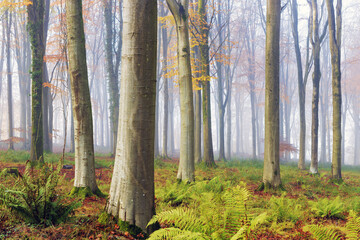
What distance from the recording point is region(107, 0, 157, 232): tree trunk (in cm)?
323

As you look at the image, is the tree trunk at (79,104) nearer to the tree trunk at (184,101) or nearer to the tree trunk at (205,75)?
the tree trunk at (184,101)

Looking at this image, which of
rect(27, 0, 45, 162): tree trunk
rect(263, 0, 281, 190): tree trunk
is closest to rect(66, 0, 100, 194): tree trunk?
rect(27, 0, 45, 162): tree trunk

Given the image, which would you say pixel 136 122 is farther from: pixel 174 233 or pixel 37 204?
pixel 37 204

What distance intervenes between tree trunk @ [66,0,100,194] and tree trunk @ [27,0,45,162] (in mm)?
3958

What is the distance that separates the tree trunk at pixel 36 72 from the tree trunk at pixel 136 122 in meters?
6.38

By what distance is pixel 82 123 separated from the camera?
5273 mm

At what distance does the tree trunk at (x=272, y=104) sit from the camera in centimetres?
737

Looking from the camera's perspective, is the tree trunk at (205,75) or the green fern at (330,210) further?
the tree trunk at (205,75)

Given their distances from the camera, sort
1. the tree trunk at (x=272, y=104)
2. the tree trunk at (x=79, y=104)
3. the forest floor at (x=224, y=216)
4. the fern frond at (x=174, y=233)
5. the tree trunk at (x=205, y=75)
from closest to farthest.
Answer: the fern frond at (x=174, y=233), the forest floor at (x=224, y=216), the tree trunk at (x=79, y=104), the tree trunk at (x=272, y=104), the tree trunk at (x=205, y=75)

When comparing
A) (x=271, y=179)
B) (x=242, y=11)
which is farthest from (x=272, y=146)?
(x=242, y=11)

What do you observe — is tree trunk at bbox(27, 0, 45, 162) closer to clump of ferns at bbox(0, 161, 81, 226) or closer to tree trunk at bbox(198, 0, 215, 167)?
clump of ferns at bbox(0, 161, 81, 226)

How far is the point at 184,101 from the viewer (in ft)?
24.1

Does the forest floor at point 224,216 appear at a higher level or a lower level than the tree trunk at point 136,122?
lower

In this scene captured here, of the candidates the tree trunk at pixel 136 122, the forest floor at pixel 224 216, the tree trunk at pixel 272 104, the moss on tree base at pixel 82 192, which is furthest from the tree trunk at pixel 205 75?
the tree trunk at pixel 136 122
